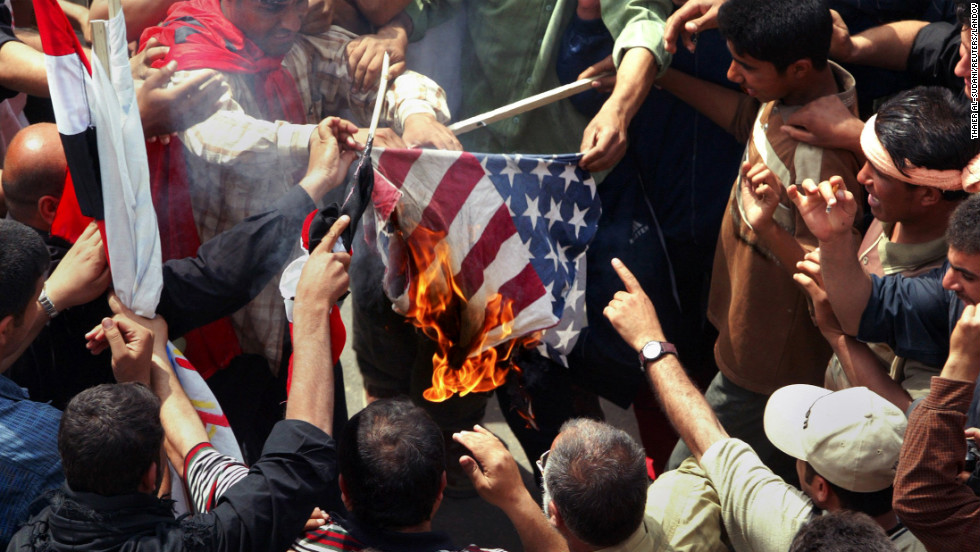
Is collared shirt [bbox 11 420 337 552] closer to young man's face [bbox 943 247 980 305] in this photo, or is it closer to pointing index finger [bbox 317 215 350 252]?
pointing index finger [bbox 317 215 350 252]

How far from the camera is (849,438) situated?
2.35 metres

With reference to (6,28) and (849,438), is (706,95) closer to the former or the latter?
(849,438)

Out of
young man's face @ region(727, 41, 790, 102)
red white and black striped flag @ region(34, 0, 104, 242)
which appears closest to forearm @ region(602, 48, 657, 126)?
young man's face @ region(727, 41, 790, 102)

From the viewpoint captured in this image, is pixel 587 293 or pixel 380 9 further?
pixel 587 293

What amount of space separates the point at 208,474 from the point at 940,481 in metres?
1.77

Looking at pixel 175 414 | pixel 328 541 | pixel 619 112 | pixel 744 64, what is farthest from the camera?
pixel 619 112

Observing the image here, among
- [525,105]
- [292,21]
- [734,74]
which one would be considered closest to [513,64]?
[525,105]

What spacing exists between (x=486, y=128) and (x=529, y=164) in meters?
0.58

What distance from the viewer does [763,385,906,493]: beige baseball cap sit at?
2324 mm

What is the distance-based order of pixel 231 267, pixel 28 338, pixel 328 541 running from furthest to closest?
pixel 231 267
pixel 28 338
pixel 328 541

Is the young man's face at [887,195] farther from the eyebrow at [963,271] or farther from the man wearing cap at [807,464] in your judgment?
the man wearing cap at [807,464]

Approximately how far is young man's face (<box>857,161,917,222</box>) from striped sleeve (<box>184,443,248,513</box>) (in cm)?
197

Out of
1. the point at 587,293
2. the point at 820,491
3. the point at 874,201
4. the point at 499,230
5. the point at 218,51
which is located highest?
the point at 218,51

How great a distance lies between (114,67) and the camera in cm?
295
